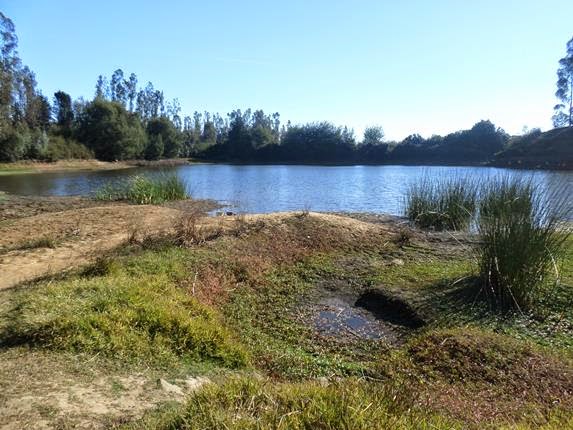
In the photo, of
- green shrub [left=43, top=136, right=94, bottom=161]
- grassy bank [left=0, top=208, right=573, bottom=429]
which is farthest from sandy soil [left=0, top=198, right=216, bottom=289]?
green shrub [left=43, top=136, right=94, bottom=161]

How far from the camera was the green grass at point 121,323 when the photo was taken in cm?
382

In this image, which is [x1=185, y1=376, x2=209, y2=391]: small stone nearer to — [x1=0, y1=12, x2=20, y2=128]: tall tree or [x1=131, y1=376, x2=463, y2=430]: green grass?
[x1=131, y1=376, x2=463, y2=430]: green grass

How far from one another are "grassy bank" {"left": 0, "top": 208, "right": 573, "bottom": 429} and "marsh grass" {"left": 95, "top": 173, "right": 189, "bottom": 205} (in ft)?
34.4

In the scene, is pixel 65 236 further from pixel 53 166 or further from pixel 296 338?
pixel 53 166

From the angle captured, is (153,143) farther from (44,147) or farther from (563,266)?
(563,266)

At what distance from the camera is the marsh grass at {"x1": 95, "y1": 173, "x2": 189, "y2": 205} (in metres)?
18.3

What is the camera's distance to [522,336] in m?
5.08

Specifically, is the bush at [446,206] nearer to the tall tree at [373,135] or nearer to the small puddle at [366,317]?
the small puddle at [366,317]

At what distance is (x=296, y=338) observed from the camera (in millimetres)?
5277

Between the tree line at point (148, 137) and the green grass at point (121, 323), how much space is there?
46277 mm

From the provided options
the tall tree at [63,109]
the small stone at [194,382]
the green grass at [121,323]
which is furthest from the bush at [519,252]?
the tall tree at [63,109]

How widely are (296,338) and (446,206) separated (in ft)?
30.1

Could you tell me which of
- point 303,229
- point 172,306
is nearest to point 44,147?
point 303,229

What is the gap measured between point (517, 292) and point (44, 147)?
53.8 metres
